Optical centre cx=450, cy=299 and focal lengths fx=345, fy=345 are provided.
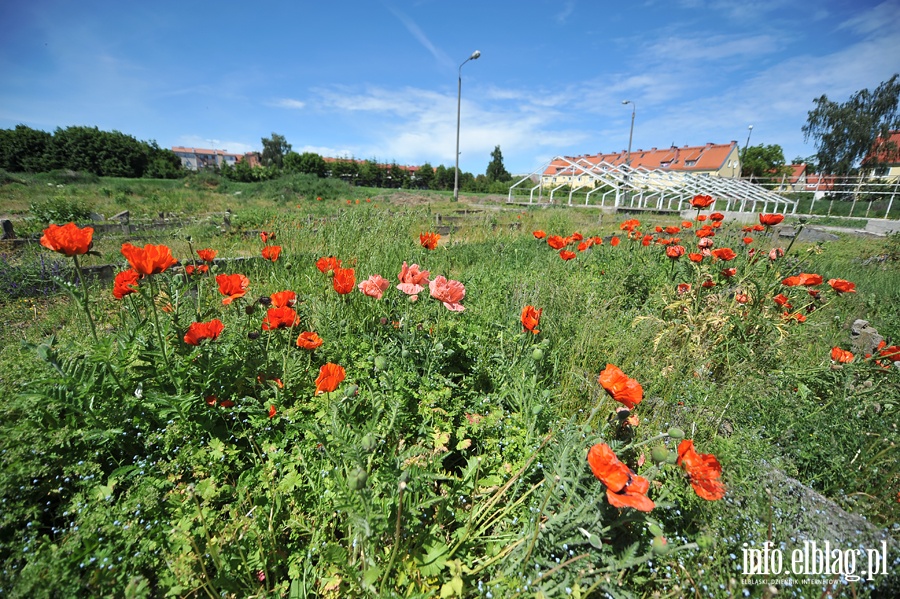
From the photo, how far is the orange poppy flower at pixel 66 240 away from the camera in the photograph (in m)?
1.36

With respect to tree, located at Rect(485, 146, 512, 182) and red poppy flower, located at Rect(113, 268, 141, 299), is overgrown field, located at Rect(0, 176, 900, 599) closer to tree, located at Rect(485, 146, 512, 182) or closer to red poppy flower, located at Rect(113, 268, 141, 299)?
red poppy flower, located at Rect(113, 268, 141, 299)

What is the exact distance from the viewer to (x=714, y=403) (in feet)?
6.09

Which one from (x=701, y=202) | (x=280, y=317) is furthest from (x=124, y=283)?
(x=701, y=202)

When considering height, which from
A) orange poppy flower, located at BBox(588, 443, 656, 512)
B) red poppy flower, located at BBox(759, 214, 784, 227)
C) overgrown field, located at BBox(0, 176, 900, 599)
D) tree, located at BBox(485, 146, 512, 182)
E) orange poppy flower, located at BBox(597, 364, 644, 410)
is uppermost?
tree, located at BBox(485, 146, 512, 182)

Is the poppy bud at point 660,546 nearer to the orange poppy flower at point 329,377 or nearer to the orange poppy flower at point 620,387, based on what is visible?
the orange poppy flower at point 620,387

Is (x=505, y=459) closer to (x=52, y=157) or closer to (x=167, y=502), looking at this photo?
(x=167, y=502)

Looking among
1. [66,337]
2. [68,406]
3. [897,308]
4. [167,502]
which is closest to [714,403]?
[167,502]

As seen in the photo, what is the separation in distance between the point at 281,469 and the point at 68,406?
2.55ft

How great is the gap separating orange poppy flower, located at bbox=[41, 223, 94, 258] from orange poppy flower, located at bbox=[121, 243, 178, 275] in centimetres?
22

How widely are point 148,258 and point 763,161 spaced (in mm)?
58610

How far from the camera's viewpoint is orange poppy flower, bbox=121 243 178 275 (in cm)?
130

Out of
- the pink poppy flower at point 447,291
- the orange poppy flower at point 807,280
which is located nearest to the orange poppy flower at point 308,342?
the pink poppy flower at point 447,291

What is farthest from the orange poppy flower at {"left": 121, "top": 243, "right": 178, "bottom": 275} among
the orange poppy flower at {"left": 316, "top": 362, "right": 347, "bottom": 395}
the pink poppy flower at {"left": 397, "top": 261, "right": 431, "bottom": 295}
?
the pink poppy flower at {"left": 397, "top": 261, "right": 431, "bottom": 295}

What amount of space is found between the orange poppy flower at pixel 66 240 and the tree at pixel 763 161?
185 feet
